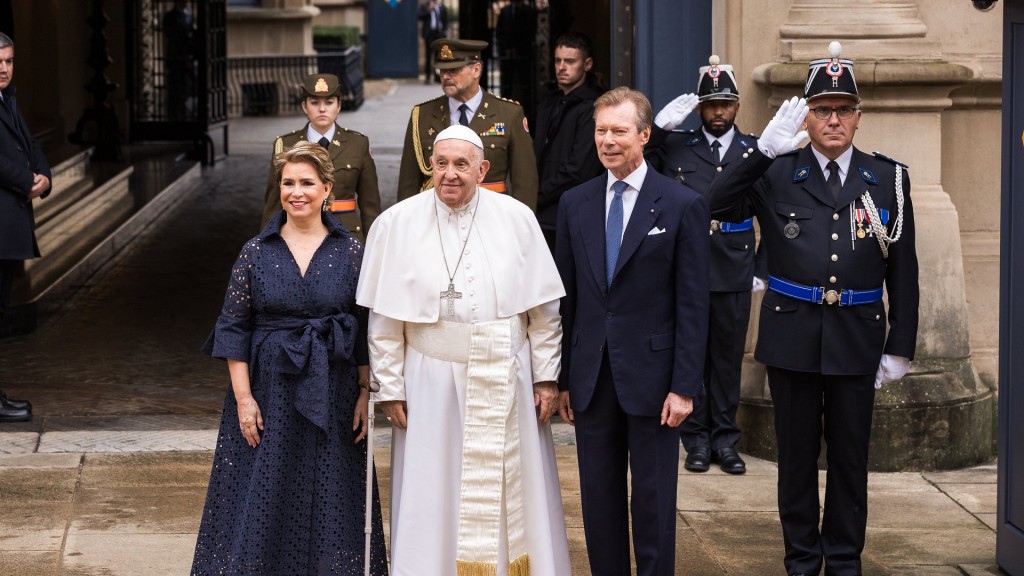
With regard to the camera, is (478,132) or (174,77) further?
(174,77)

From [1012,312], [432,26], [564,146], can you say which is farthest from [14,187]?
[432,26]

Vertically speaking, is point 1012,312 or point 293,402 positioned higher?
point 1012,312

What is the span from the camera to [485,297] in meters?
5.05

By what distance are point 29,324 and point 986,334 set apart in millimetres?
6229

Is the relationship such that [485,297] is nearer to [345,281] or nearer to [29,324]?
[345,281]

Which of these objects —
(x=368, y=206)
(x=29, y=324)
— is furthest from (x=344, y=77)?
(x=368, y=206)

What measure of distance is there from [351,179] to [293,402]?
2937 millimetres

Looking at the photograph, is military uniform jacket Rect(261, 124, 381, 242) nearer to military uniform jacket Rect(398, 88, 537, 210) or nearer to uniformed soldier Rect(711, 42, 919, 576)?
military uniform jacket Rect(398, 88, 537, 210)

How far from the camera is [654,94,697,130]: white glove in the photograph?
650 cm

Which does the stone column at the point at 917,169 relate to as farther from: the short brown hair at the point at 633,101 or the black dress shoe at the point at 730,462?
the short brown hair at the point at 633,101

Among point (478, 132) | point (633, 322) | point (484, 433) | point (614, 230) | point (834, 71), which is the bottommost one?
point (484, 433)

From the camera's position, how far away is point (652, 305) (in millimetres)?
5137

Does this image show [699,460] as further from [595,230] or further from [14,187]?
[14,187]

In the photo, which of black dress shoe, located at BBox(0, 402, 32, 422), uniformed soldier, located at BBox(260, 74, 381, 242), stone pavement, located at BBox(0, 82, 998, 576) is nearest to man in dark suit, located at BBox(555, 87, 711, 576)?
stone pavement, located at BBox(0, 82, 998, 576)
